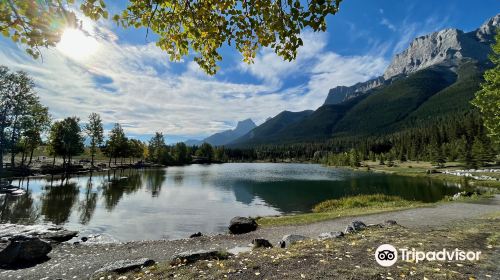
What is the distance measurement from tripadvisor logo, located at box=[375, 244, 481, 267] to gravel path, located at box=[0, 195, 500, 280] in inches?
369

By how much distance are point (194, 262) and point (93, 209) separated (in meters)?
32.0

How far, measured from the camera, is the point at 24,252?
17.4 m

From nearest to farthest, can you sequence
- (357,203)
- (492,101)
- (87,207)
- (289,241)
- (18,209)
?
(289,241) < (492,101) < (18,209) < (87,207) < (357,203)

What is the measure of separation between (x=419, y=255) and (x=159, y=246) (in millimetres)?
16218

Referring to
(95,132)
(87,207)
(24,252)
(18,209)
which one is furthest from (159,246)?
(95,132)

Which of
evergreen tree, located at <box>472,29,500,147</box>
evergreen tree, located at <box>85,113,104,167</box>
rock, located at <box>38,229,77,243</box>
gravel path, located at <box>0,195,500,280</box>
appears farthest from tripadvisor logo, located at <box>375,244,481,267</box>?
evergreen tree, located at <box>85,113,104,167</box>

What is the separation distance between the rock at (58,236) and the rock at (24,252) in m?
4.56

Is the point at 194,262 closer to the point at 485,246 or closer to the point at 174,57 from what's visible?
the point at 174,57

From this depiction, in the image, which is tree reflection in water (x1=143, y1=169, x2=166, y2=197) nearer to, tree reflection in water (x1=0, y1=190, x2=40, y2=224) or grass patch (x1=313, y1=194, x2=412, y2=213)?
tree reflection in water (x1=0, y1=190, x2=40, y2=224)

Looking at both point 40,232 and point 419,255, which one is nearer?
→ point 419,255

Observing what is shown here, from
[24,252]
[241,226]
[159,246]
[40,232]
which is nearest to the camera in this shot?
[24,252]

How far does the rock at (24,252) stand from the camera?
55.2ft

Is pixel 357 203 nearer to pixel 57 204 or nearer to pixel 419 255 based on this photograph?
pixel 419 255

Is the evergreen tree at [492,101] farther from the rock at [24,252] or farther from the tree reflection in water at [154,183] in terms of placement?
the tree reflection in water at [154,183]
